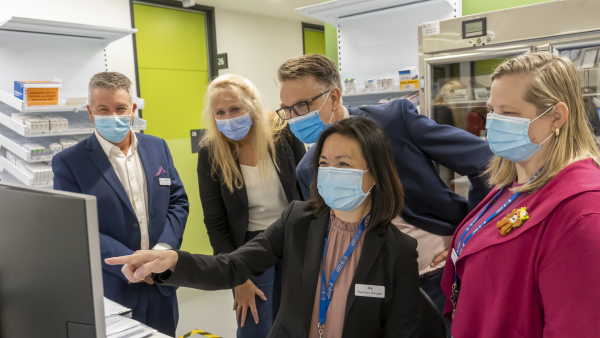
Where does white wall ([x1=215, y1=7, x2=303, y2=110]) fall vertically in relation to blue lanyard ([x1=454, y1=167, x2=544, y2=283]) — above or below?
above

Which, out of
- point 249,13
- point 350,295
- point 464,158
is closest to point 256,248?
point 350,295

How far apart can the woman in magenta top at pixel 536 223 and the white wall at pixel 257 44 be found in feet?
13.7

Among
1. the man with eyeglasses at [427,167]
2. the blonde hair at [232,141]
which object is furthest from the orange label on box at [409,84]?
the man with eyeglasses at [427,167]

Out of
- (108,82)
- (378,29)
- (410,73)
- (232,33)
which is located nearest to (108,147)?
(108,82)

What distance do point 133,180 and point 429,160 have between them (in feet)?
4.70

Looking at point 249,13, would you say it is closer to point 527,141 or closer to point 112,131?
point 112,131

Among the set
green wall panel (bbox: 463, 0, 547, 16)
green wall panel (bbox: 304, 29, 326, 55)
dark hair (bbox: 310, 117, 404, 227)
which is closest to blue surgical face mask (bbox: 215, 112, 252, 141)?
dark hair (bbox: 310, 117, 404, 227)

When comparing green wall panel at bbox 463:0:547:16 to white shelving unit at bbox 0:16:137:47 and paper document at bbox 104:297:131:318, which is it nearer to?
white shelving unit at bbox 0:16:137:47

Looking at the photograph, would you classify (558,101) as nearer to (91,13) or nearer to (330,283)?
(330,283)

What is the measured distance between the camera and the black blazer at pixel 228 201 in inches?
85.2

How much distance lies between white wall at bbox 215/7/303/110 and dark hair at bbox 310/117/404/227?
3.80 metres

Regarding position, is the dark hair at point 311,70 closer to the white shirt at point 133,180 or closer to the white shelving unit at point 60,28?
the white shirt at point 133,180

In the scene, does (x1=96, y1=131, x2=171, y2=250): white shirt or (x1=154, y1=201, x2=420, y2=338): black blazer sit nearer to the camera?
(x1=154, y1=201, x2=420, y2=338): black blazer

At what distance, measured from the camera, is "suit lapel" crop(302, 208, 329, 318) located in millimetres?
1432
